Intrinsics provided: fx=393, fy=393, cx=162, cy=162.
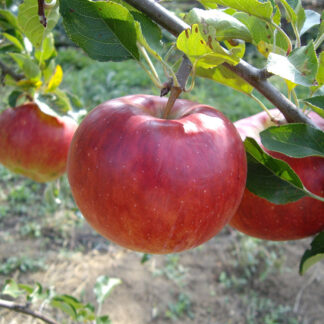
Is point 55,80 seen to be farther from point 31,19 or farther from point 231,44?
point 231,44

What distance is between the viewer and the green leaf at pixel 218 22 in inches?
16.2

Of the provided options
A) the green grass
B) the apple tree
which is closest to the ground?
the green grass

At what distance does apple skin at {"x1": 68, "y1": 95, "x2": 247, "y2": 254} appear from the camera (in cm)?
44

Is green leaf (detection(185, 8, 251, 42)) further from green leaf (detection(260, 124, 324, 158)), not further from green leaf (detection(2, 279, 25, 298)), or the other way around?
green leaf (detection(2, 279, 25, 298))

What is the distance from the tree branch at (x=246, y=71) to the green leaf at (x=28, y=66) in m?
0.46

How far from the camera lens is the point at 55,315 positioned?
169 centimetres

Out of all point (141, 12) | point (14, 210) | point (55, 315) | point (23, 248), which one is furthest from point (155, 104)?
point (14, 210)

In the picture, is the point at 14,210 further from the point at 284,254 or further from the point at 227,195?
the point at 227,195

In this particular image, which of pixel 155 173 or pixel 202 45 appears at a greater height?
pixel 202 45

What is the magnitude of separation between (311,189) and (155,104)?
10.5 inches

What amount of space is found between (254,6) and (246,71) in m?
0.08

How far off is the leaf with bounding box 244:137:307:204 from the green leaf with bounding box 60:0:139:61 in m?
0.20

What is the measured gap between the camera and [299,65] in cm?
44

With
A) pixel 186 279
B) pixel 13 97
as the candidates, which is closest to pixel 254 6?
pixel 13 97
